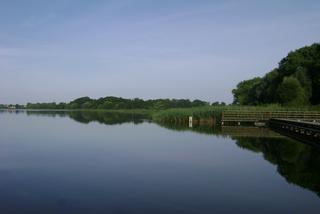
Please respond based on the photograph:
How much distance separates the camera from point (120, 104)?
126m

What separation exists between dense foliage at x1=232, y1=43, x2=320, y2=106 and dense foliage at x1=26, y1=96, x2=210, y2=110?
4320cm

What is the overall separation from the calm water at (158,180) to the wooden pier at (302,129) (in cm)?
314

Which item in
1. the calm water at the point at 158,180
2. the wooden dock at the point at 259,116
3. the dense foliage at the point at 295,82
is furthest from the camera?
the dense foliage at the point at 295,82

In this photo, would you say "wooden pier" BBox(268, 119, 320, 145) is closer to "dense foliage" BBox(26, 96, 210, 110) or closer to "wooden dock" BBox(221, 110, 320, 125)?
"wooden dock" BBox(221, 110, 320, 125)

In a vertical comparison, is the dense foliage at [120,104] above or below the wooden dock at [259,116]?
above

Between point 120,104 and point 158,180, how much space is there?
11649 centimetres

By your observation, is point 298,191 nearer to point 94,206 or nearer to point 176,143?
point 94,206

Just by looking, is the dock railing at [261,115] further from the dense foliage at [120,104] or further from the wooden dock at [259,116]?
the dense foliage at [120,104]

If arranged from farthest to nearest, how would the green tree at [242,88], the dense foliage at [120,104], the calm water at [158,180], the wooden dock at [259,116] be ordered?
the dense foliage at [120,104]
the green tree at [242,88]
the wooden dock at [259,116]
the calm water at [158,180]

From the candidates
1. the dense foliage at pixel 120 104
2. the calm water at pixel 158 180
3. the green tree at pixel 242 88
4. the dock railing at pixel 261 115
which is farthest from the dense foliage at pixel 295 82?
the dense foliage at pixel 120 104

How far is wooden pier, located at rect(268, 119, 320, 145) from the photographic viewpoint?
2086cm

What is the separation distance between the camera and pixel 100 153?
53.2 feet

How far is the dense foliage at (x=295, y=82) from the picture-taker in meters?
44.5

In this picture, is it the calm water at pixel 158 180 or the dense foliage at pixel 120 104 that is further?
the dense foliage at pixel 120 104
